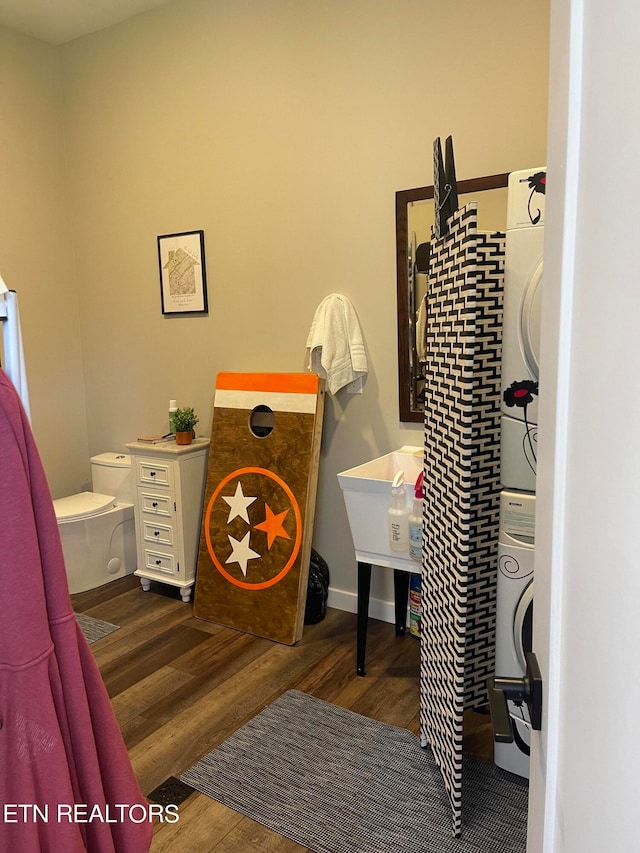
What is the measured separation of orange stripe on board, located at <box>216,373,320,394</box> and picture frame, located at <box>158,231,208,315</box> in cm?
45

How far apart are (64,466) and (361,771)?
9.25ft

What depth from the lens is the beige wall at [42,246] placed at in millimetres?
3627

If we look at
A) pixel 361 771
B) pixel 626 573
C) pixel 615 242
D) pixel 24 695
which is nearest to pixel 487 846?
pixel 361 771

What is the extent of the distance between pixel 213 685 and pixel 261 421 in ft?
4.23

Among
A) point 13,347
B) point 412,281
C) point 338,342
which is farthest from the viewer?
point 338,342

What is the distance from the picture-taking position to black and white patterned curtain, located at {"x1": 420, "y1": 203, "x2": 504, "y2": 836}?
169cm

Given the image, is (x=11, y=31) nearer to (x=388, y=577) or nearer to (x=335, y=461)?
(x=335, y=461)

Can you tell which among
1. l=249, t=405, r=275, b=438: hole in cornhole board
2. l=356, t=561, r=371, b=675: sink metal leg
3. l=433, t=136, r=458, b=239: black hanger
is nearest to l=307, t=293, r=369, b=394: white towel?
l=249, t=405, r=275, b=438: hole in cornhole board

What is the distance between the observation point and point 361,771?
204 cm

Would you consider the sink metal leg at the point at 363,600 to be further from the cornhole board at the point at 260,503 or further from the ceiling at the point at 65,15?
the ceiling at the point at 65,15

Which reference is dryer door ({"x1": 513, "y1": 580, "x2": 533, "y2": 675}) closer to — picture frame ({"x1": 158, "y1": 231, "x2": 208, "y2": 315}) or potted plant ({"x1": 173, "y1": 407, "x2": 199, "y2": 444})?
potted plant ({"x1": 173, "y1": 407, "x2": 199, "y2": 444})

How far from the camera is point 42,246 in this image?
3.81m

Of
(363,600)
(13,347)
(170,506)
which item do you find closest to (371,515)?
(363,600)

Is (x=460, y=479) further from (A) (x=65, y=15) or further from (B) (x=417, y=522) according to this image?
(A) (x=65, y=15)
